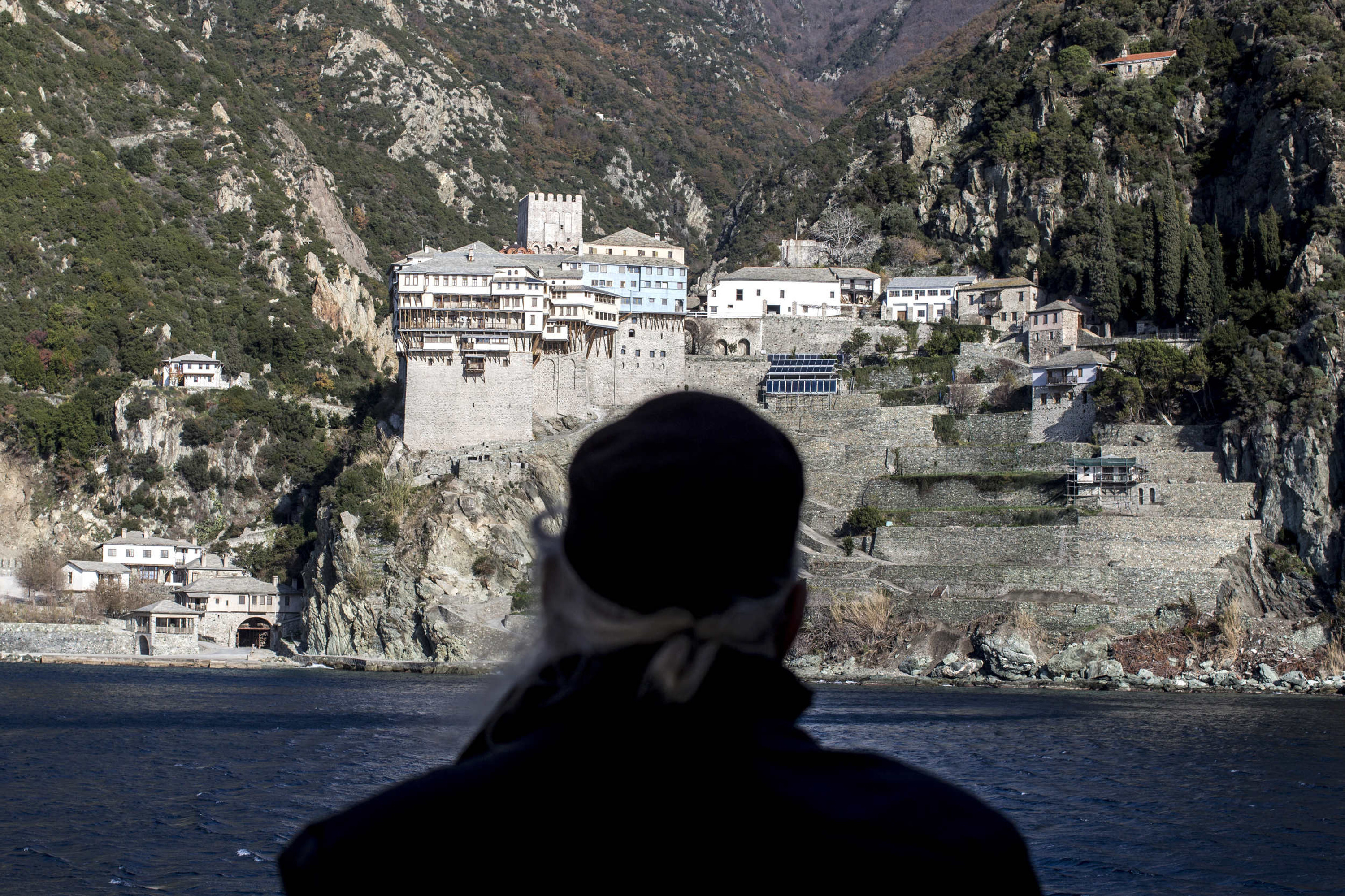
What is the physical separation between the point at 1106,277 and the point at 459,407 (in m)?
25.4

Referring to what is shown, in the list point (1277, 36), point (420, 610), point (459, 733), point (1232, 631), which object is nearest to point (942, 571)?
point (1232, 631)

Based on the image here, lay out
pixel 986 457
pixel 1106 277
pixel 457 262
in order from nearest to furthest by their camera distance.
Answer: pixel 986 457, pixel 457 262, pixel 1106 277

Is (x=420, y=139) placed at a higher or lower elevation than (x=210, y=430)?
higher

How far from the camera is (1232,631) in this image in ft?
123

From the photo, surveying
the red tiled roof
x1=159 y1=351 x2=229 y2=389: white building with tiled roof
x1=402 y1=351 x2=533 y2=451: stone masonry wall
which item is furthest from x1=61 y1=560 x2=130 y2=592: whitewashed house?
the red tiled roof

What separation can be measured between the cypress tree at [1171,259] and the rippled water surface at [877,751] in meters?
19.4

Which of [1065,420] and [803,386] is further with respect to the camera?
[803,386]

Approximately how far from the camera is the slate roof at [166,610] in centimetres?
4869

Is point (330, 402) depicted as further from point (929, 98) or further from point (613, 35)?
point (613, 35)

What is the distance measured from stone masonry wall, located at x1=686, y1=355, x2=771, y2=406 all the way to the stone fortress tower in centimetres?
1486

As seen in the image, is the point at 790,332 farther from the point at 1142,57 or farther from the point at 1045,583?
the point at 1142,57

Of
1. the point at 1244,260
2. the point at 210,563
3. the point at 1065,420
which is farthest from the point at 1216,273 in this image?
the point at 210,563

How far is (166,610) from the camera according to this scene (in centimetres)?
4884

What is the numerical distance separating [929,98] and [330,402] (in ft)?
119
